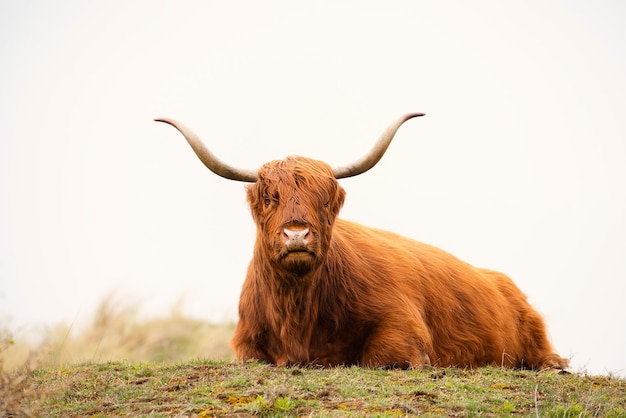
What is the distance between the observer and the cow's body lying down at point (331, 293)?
716cm

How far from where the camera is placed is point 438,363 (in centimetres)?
836

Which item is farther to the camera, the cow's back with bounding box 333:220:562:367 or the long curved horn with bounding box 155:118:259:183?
the cow's back with bounding box 333:220:562:367

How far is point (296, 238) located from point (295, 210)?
1.02 feet

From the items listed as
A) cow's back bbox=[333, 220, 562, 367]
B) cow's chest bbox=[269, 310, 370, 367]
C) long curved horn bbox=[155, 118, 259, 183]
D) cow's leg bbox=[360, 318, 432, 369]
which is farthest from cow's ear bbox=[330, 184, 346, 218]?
cow's leg bbox=[360, 318, 432, 369]

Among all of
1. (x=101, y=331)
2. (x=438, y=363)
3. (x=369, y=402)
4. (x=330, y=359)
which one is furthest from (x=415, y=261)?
(x=101, y=331)

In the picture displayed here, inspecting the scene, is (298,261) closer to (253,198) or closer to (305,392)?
(253,198)

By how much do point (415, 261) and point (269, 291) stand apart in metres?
2.01

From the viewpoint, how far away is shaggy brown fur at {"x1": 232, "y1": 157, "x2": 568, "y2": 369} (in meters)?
7.18

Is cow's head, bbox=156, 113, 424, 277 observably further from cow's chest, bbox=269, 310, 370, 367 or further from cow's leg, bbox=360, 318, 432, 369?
cow's leg, bbox=360, 318, 432, 369

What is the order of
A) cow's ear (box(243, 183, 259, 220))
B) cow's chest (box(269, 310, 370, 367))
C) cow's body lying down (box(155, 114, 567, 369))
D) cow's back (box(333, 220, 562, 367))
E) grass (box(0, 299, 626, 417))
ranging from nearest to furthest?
grass (box(0, 299, 626, 417)), cow's body lying down (box(155, 114, 567, 369)), cow's ear (box(243, 183, 259, 220)), cow's chest (box(269, 310, 370, 367)), cow's back (box(333, 220, 562, 367))

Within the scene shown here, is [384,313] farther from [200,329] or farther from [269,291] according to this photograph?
[200,329]

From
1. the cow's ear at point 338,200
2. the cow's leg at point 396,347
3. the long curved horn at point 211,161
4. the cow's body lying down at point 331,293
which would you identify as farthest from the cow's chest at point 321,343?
the long curved horn at point 211,161

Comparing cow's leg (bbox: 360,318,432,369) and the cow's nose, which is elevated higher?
the cow's nose

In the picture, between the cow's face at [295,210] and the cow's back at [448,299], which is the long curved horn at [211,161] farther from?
the cow's back at [448,299]
